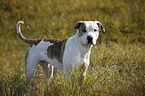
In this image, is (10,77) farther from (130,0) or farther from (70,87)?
(130,0)

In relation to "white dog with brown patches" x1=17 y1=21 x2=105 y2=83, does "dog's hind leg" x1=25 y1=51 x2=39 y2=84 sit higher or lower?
lower

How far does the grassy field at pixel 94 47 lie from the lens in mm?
3094

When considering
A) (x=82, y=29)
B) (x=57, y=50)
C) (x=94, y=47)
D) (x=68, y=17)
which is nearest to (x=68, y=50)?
(x=57, y=50)

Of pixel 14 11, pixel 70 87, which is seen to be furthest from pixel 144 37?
pixel 14 11

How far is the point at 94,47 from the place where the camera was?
538 cm

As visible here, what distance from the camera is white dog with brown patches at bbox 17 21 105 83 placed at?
317 cm

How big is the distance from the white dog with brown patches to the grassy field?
269 millimetres

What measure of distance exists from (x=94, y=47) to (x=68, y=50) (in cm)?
216

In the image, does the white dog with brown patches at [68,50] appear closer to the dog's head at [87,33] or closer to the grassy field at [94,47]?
the dog's head at [87,33]

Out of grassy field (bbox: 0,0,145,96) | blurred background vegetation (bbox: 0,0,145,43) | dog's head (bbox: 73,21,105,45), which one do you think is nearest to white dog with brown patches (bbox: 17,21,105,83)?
dog's head (bbox: 73,21,105,45)

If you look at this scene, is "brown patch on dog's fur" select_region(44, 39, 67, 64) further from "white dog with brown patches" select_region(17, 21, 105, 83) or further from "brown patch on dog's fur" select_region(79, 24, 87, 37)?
"brown patch on dog's fur" select_region(79, 24, 87, 37)

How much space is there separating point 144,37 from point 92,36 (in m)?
4.18

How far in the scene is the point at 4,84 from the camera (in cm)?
341

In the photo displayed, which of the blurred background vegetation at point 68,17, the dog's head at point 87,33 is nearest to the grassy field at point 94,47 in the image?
the blurred background vegetation at point 68,17
